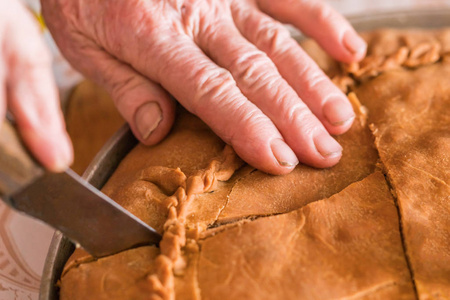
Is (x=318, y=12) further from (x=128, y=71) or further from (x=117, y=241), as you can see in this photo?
(x=117, y=241)

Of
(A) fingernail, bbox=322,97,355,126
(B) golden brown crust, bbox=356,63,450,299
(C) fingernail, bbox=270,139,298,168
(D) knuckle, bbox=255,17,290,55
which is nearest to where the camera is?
(B) golden brown crust, bbox=356,63,450,299

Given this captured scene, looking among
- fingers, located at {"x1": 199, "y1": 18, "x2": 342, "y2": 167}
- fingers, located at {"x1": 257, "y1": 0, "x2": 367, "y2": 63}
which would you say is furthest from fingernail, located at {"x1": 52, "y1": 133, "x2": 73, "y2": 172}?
fingers, located at {"x1": 257, "y1": 0, "x2": 367, "y2": 63}

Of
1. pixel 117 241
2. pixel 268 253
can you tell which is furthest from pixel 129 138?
pixel 268 253

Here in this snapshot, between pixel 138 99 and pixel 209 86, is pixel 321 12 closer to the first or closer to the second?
pixel 209 86

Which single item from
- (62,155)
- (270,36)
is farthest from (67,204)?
(270,36)

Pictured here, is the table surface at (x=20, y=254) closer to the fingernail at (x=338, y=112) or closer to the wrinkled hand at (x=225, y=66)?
the wrinkled hand at (x=225, y=66)

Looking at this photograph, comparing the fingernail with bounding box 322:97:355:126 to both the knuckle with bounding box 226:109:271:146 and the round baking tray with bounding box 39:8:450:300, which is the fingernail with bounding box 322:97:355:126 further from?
the round baking tray with bounding box 39:8:450:300

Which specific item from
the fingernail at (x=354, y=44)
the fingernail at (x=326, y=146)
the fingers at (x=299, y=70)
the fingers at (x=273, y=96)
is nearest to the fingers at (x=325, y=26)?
the fingernail at (x=354, y=44)
